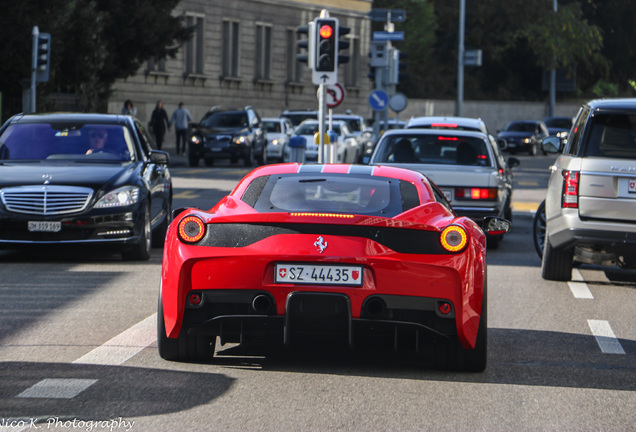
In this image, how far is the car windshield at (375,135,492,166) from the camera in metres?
15.6

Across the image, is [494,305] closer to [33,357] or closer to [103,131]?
[33,357]

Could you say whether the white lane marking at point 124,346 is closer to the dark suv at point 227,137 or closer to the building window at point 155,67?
the dark suv at point 227,137

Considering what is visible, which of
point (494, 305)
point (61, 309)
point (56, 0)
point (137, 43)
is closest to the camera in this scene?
point (61, 309)

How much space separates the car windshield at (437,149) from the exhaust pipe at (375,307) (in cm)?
879

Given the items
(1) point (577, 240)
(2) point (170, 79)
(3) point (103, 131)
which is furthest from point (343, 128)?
(1) point (577, 240)

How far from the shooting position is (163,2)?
42.7 m

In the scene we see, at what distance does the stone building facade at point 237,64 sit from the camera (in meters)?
56.8

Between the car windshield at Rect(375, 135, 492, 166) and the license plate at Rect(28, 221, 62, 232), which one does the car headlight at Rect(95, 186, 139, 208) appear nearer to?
the license plate at Rect(28, 221, 62, 232)

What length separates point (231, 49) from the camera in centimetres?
6269

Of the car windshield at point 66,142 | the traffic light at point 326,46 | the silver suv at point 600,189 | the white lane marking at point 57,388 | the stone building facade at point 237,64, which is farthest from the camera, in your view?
the stone building facade at point 237,64

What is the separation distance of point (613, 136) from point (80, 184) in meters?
5.08

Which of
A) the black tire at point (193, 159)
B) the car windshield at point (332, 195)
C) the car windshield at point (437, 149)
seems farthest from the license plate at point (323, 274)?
the black tire at point (193, 159)

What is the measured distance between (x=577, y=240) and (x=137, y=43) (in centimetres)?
3210

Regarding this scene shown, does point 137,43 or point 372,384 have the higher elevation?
point 137,43
